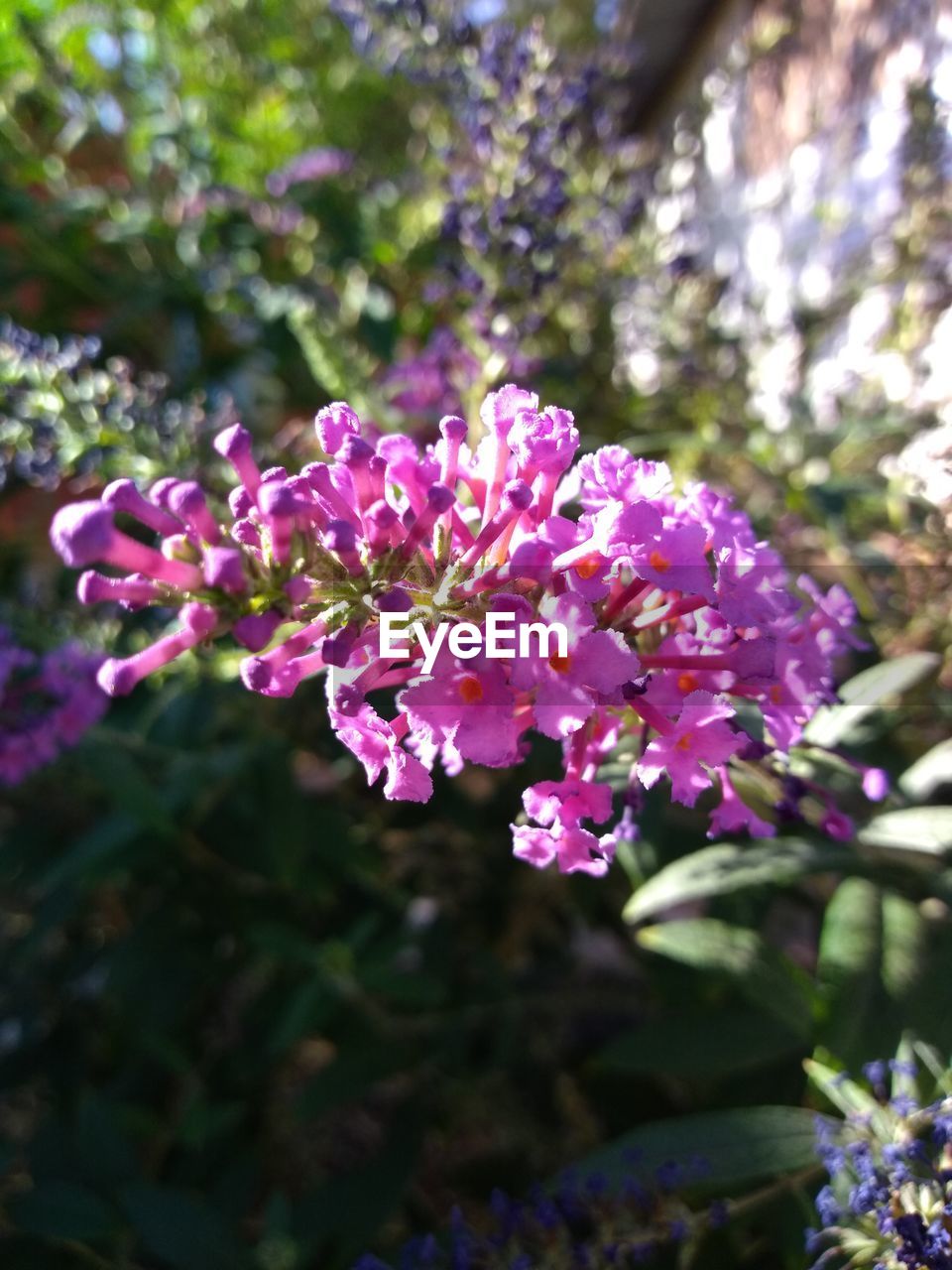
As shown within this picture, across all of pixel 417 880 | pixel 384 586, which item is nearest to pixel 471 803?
pixel 417 880

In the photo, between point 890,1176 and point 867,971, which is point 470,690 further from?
point 867,971

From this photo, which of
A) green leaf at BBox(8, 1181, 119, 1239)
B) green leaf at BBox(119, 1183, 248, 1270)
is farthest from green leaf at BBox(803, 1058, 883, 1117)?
green leaf at BBox(8, 1181, 119, 1239)

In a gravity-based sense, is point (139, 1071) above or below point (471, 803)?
below

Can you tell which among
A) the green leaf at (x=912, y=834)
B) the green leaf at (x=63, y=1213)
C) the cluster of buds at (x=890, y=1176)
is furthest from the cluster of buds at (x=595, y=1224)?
the green leaf at (x=63, y=1213)

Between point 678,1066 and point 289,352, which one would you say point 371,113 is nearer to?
point 289,352

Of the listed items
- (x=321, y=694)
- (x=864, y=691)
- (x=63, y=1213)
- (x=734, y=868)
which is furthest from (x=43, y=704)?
(x=864, y=691)

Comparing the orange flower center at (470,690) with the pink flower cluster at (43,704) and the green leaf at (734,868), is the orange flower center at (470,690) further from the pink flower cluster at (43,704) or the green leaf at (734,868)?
the pink flower cluster at (43,704)

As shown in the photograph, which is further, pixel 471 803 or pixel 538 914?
pixel 538 914
